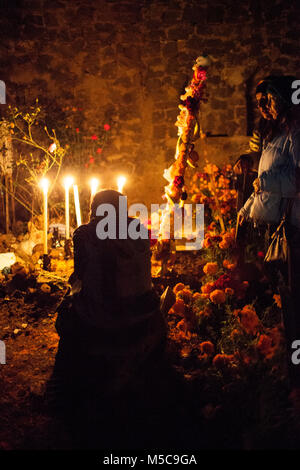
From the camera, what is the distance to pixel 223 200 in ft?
15.5

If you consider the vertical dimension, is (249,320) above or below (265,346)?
above

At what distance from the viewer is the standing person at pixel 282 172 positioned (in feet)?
9.18

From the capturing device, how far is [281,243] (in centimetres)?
285

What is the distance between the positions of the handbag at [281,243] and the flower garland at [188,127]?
1.06 meters

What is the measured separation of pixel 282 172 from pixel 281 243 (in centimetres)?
50

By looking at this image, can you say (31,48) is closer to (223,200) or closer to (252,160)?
(223,200)

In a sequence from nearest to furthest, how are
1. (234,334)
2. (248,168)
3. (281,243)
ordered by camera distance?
(281,243) → (234,334) → (248,168)

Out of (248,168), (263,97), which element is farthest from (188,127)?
(263,97)

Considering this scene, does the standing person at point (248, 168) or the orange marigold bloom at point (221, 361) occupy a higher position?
the standing person at point (248, 168)

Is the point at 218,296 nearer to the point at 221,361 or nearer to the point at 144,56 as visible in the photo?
the point at 221,361

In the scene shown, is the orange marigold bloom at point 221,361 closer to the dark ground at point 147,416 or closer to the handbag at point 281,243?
the dark ground at point 147,416

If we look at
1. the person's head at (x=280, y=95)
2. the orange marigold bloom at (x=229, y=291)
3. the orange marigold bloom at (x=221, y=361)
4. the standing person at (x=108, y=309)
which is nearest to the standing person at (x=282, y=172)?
the person's head at (x=280, y=95)
